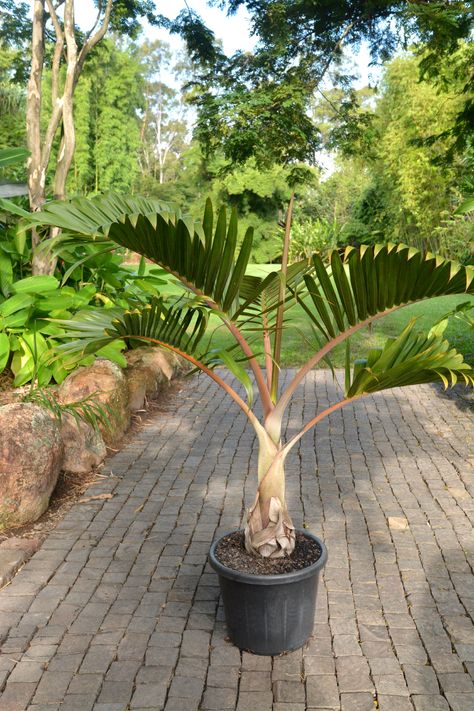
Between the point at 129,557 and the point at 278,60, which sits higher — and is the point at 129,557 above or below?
below

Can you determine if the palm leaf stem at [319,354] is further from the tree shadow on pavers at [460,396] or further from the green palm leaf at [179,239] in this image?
the tree shadow on pavers at [460,396]

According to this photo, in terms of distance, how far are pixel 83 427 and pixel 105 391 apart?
0.67m

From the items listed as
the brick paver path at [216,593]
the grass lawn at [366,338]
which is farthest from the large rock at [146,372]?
the grass lawn at [366,338]

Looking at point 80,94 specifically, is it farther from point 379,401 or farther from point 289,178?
point 379,401

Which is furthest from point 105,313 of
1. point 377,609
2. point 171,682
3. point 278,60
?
point 278,60

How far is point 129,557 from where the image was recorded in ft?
12.4

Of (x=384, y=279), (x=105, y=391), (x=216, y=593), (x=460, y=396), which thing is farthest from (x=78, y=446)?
(x=460, y=396)

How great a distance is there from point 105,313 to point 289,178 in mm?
10229

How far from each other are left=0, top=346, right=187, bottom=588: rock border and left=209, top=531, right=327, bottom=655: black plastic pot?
130cm

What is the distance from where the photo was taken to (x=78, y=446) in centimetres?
508

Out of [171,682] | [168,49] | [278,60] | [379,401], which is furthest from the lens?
[168,49]

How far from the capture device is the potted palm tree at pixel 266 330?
2.61 metres

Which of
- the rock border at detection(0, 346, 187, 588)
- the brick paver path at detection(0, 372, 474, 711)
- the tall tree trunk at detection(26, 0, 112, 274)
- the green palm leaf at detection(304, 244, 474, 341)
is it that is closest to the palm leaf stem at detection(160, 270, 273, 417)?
the green palm leaf at detection(304, 244, 474, 341)

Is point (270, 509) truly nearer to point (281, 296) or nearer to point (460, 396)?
point (281, 296)
